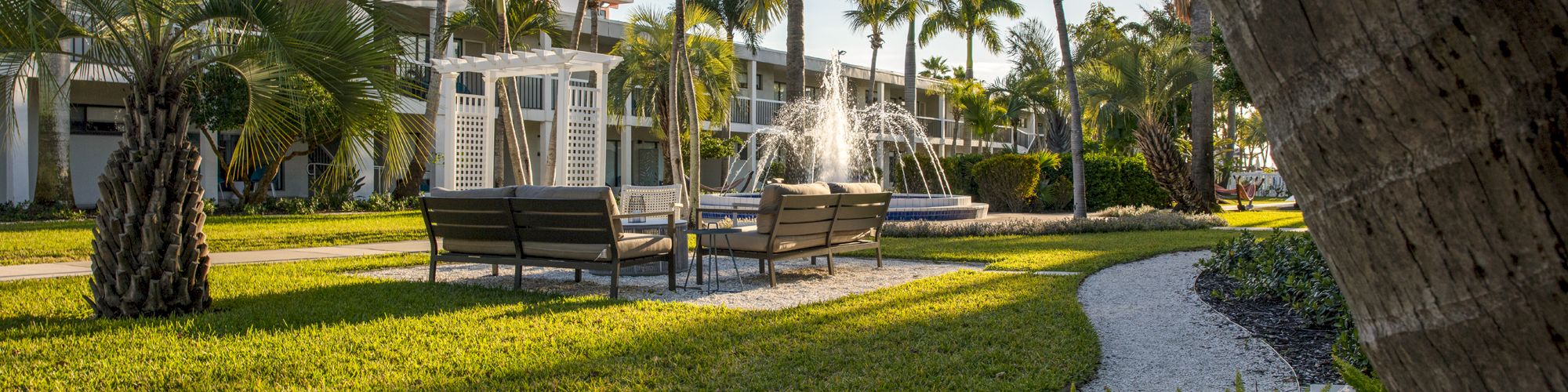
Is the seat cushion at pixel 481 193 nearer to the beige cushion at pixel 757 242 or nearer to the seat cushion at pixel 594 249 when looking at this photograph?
the seat cushion at pixel 594 249

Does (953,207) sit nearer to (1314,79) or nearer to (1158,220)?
(1158,220)

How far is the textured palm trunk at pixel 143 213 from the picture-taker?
5777 millimetres

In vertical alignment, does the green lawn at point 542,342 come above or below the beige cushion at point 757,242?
below

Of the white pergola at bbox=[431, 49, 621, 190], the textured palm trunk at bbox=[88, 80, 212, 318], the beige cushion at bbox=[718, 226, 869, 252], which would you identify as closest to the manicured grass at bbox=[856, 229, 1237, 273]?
the beige cushion at bbox=[718, 226, 869, 252]

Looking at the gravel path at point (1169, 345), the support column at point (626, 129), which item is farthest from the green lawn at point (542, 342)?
the support column at point (626, 129)

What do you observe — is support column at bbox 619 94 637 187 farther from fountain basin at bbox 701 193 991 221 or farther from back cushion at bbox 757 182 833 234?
back cushion at bbox 757 182 833 234

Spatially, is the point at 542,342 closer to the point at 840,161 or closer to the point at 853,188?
the point at 853,188

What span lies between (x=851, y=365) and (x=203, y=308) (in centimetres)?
398

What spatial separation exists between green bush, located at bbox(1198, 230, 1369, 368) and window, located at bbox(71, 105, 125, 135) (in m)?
20.2

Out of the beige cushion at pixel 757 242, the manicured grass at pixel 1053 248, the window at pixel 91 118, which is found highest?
the window at pixel 91 118

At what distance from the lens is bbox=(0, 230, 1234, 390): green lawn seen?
422 centimetres

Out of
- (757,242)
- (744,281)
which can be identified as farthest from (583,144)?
(757,242)

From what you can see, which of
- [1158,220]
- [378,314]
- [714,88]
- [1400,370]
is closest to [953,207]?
[1158,220]

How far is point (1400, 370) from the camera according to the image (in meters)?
1.12
